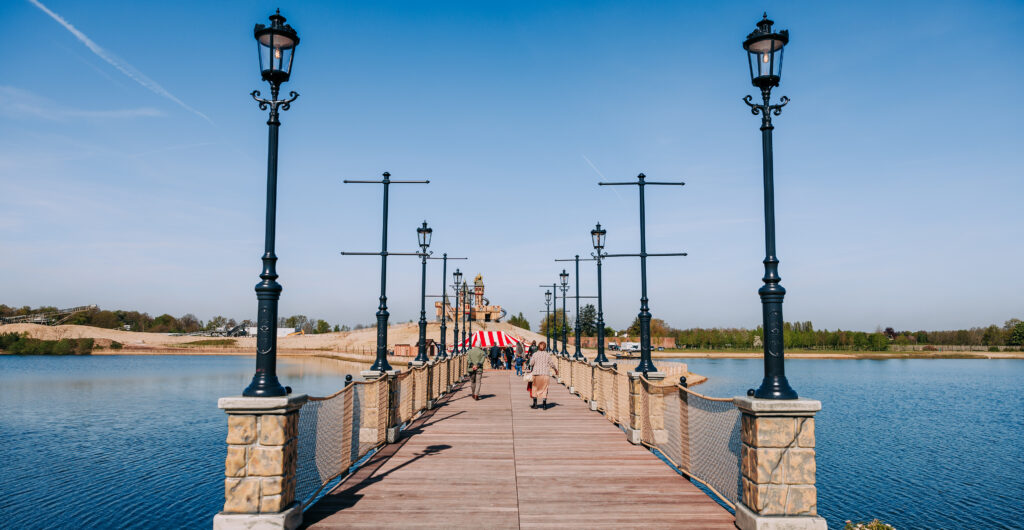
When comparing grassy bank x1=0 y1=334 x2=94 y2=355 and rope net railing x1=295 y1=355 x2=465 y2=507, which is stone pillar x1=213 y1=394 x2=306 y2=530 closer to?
rope net railing x1=295 y1=355 x2=465 y2=507

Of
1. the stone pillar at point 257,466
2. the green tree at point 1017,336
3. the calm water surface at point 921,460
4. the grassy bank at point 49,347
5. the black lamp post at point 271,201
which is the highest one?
the black lamp post at point 271,201

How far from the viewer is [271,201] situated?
7.18m

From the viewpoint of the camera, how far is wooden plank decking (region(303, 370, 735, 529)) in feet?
22.0

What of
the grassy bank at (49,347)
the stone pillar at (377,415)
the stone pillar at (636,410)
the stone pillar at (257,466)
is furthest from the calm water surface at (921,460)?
the grassy bank at (49,347)

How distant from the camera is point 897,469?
21.2m

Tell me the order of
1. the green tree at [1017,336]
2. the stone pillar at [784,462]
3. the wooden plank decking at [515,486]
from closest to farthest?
the stone pillar at [784,462] < the wooden plank decking at [515,486] < the green tree at [1017,336]

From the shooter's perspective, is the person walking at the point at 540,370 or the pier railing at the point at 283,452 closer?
the pier railing at the point at 283,452

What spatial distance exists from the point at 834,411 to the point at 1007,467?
12.9m

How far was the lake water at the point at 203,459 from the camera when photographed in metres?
15.8

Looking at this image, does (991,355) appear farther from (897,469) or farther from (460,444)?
(460,444)

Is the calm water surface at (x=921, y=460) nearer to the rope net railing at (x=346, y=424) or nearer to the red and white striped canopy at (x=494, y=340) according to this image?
the rope net railing at (x=346, y=424)

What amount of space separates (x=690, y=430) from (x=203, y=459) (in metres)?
18.5

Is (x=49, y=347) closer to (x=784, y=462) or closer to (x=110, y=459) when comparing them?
(x=110, y=459)

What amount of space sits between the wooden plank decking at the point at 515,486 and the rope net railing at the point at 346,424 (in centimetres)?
27
